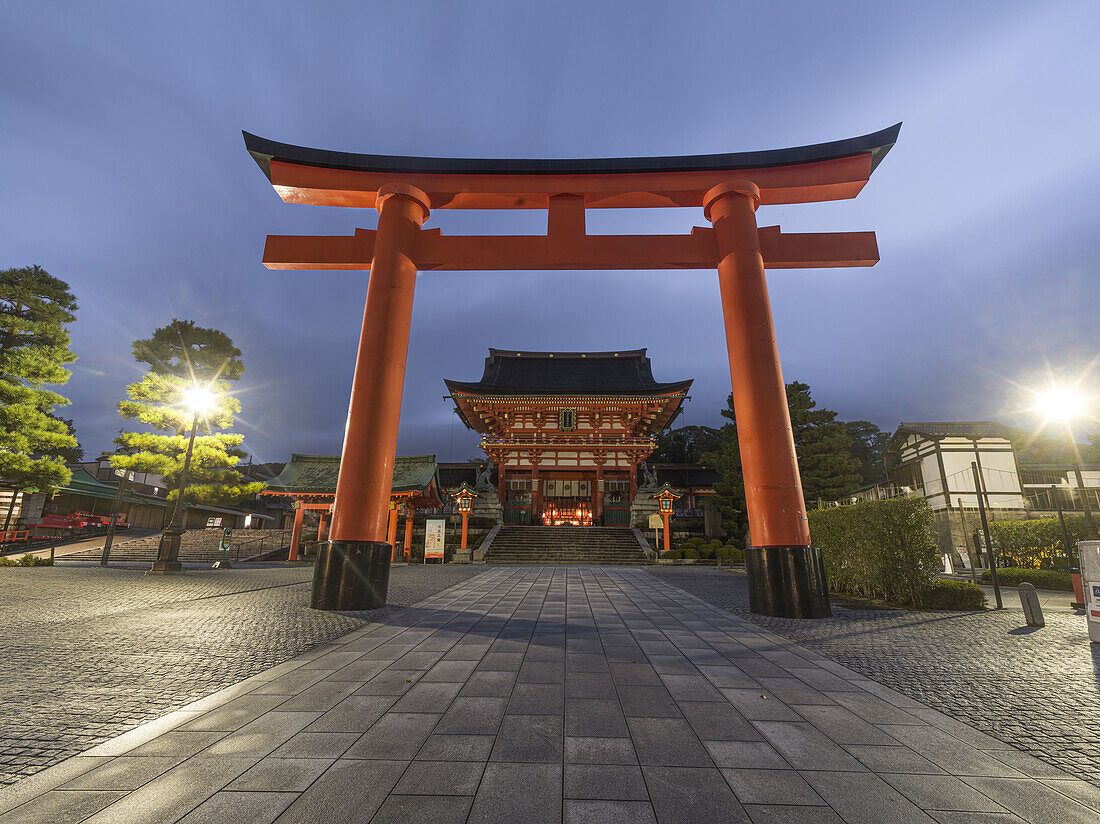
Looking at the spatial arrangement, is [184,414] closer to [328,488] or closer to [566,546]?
[328,488]

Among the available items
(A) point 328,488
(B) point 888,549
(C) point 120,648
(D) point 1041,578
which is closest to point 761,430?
(B) point 888,549

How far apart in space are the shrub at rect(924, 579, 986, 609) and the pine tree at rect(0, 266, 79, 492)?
2393 centimetres

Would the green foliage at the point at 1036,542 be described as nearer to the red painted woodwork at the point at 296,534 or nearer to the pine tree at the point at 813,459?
the pine tree at the point at 813,459

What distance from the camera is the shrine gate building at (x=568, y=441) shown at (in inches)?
925

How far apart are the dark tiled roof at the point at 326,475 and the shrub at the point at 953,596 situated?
53.5 ft

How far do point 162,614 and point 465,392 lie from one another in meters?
17.8

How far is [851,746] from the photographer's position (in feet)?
8.15

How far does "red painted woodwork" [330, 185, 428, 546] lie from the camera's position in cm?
653

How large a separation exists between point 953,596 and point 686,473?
23.3m

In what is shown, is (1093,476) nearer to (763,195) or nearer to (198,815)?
(763,195)

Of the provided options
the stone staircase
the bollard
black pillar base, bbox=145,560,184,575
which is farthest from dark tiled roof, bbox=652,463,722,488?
black pillar base, bbox=145,560,184,575

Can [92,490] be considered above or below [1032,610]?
above

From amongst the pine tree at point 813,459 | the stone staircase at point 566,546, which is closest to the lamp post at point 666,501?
the stone staircase at point 566,546

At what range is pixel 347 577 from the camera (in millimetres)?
6281
